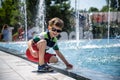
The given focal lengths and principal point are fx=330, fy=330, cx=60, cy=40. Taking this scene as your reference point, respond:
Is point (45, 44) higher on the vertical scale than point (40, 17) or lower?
lower

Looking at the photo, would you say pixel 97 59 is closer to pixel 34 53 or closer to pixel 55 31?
pixel 34 53

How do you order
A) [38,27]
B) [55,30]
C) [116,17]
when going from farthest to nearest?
[116,17], [38,27], [55,30]

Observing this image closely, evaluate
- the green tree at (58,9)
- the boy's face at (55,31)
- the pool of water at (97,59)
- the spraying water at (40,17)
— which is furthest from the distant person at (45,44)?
the green tree at (58,9)

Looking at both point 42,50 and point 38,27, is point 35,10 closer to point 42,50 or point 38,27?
point 38,27

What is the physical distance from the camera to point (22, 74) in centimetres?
523

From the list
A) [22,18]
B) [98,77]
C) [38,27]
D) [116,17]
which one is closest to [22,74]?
[98,77]

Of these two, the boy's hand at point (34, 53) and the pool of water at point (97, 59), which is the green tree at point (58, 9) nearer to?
the pool of water at point (97, 59)

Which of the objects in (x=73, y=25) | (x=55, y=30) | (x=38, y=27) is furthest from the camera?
(x=73, y=25)

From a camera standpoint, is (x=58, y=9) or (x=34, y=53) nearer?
(x=34, y=53)

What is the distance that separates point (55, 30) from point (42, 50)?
1.21ft

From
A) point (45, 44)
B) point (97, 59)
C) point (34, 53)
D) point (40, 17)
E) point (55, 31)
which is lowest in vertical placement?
point (97, 59)

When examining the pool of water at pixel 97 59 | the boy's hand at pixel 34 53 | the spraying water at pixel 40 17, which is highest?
the spraying water at pixel 40 17

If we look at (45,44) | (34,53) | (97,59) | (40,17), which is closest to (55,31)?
(45,44)

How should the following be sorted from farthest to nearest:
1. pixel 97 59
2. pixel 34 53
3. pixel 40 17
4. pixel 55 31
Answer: pixel 40 17
pixel 97 59
pixel 34 53
pixel 55 31
